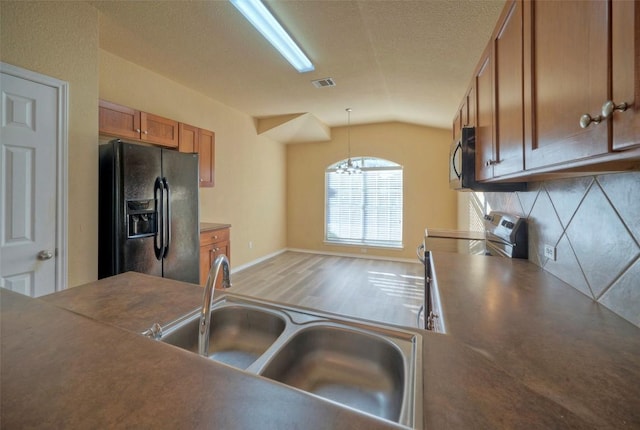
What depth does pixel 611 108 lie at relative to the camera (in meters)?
0.53

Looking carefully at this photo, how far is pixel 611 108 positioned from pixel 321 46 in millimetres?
2560

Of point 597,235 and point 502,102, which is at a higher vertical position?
point 502,102

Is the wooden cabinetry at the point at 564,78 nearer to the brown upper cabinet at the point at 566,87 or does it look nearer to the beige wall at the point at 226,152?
the brown upper cabinet at the point at 566,87

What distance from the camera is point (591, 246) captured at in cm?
107

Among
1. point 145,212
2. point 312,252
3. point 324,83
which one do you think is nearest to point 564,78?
point 145,212

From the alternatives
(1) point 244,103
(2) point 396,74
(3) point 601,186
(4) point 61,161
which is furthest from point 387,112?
(4) point 61,161

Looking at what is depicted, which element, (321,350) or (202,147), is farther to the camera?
(202,147)

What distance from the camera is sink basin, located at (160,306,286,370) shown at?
105 centimetres

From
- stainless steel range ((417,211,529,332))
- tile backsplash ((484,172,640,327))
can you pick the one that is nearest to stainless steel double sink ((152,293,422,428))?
stainless steel range ((417,211,529,332))

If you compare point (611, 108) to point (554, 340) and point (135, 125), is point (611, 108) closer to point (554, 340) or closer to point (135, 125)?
point (554, 340)

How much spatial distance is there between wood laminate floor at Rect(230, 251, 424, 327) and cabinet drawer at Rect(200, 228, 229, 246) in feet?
2.56

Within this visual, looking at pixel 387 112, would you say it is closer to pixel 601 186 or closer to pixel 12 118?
pixel 601 186

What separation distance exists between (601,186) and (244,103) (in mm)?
4267

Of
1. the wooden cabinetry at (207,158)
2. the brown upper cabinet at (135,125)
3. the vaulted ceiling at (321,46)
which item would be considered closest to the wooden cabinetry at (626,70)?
the vaulted ceiling at (321,46)
